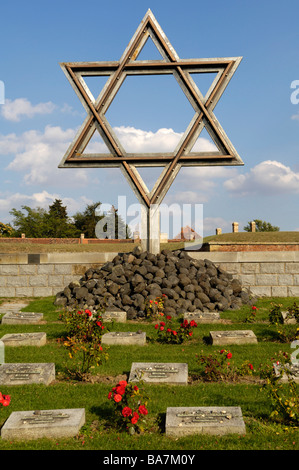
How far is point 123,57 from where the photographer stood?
10.6 metres

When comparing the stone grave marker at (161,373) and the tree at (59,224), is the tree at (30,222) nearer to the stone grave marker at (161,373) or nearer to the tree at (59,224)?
the tree at (59,224)

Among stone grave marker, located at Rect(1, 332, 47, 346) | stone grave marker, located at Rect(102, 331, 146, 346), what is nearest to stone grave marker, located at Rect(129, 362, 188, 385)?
stone grave marker, located at Rect(102, 331, 146, 346)

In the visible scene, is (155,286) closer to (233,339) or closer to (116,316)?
(116,316)

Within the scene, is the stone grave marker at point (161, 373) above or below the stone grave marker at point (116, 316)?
below

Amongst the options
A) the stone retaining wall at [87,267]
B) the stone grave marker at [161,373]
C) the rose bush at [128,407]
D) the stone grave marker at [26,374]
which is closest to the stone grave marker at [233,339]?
the stone grave marker at [161,373]

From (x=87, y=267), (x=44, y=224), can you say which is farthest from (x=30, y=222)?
(x=87, y=267)

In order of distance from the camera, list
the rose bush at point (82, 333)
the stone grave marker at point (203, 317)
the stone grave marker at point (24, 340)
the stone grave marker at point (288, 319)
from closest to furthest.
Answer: the rose bush at point (82, 333) < the stone grave marker at point (24, 340) < the stone grave marker at point (288, 319) < the stone grave marker at point (203, 317)

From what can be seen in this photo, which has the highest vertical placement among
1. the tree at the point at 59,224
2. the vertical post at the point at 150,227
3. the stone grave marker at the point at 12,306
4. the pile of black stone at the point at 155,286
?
the tree at the point at 59,224

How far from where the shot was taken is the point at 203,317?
28.8ft

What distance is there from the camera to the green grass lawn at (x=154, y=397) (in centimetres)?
391

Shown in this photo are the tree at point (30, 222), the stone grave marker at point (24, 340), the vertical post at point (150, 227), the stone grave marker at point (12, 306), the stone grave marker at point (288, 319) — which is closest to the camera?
the stone grave marker at point (24, 340)

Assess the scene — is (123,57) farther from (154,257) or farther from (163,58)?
(154,257)

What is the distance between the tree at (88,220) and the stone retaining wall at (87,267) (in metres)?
33.2

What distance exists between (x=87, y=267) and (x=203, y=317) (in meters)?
3.80
